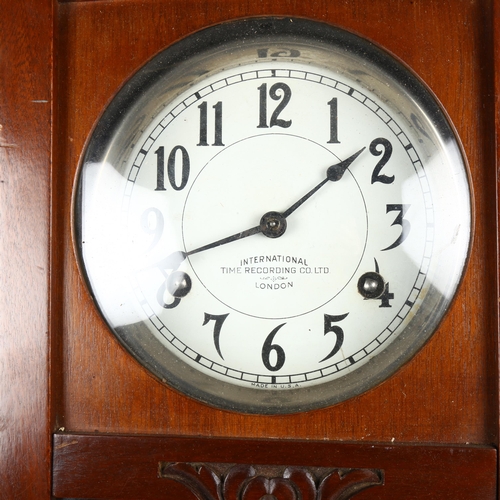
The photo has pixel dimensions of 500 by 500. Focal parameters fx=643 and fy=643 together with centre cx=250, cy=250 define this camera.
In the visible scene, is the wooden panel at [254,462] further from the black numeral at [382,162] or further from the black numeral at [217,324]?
the black numeral at [382,162]

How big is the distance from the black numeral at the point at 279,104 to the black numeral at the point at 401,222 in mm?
197

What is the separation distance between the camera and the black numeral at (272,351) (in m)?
0.94

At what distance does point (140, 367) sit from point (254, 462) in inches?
8.3

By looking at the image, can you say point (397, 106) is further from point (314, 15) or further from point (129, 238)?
point (129, 238)

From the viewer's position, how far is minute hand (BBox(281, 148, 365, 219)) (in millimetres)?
937

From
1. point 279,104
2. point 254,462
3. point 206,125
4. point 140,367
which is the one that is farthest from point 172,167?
point 254,462

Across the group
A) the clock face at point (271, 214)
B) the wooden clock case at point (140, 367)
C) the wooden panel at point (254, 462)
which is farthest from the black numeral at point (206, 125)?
the wooden panel at point (254, 462)

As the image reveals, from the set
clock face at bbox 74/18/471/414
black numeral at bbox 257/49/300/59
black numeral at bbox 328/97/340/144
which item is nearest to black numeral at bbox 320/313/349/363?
clock face at bbox 74/18/471/414

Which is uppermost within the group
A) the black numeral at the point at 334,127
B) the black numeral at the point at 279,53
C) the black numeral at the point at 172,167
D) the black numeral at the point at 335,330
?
the black numeral at the point at 279,53

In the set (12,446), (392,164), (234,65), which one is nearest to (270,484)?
(12,446)

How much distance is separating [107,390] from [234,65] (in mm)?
513

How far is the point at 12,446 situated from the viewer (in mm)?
930

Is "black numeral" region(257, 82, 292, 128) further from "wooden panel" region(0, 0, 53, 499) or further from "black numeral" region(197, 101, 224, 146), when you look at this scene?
"wooden panel" region(0, 0, 53, 499)

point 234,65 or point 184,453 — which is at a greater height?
point 234,65
